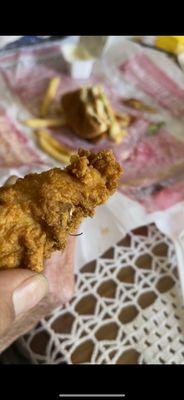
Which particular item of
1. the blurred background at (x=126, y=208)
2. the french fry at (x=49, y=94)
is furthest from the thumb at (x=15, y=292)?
the french fry at (x=49, y=94)

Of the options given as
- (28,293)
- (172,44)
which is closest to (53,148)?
(172,44)

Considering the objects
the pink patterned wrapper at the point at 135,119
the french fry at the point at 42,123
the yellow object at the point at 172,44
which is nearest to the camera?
the pink patterned wrapper at the point at 135,119

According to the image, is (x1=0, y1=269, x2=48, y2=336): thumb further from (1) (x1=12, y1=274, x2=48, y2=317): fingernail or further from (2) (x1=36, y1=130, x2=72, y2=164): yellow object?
(2) (x1=36, y1=130, x2=72, y2=164): yellow object

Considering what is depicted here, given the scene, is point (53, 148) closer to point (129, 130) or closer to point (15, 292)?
point (129, 130)

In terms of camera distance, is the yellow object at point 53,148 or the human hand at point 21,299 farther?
the yellow object at point 53,148

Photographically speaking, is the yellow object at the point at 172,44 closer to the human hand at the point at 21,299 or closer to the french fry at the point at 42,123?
the french fry at the point at 42,123

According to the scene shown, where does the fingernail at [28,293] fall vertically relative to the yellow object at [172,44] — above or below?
below
